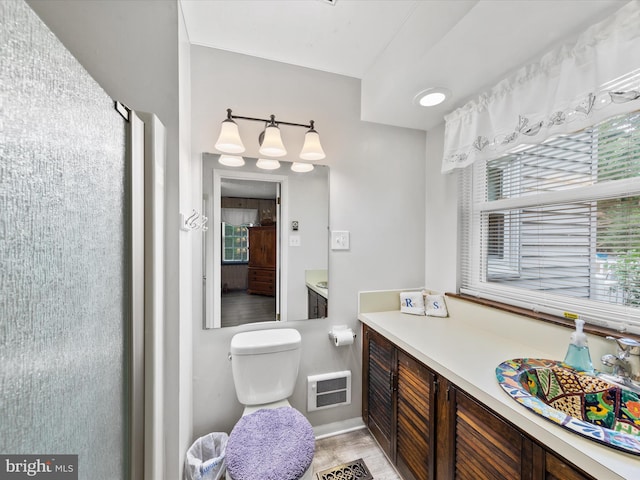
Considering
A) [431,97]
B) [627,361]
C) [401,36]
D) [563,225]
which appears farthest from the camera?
[431,97]

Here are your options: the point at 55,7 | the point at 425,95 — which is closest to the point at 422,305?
the point at 425,95

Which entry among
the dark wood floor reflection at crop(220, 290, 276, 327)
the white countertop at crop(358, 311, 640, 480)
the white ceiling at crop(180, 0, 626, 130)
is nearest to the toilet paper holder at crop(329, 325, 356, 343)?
the white countertop at crop(358, 311, 640, 480)

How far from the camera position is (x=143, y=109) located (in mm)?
1030

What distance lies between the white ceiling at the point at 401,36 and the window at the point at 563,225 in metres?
0.47

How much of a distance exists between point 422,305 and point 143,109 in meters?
1.95

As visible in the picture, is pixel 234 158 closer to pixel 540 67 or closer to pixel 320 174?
pixel 320 174

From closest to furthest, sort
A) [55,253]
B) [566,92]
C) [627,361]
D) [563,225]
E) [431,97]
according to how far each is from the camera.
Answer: [55,253]
[627,361]
[566,92]
[563,225]
[431,97]

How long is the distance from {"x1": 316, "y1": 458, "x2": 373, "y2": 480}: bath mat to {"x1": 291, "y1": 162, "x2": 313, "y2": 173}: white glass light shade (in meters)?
1.84

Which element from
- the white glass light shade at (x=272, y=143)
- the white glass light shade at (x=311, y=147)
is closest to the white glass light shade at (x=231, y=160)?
the white glass light shade at (x=272, y=143)

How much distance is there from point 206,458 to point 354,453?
35.0 inches

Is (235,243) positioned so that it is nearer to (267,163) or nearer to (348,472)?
(267,163)

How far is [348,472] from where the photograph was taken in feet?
4.87

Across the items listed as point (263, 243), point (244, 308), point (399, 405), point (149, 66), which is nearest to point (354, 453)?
point (399, 405)

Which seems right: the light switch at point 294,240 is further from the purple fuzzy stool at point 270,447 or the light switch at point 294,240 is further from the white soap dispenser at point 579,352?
the white soap dispenser at point 579,352
